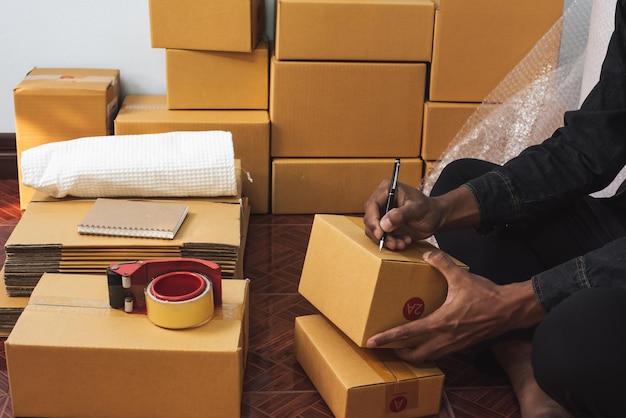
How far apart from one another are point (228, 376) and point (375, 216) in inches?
16.2

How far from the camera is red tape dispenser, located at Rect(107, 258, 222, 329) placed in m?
1.50

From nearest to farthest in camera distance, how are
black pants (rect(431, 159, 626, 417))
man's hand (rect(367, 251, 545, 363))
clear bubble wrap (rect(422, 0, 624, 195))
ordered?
black pants (rect(431, 159, 626, 417))
man's hand (rect(367, 251, 545, 363))
clear bubble wrap (rect(422, 0, 624, 195))

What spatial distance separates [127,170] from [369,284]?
0.82 meters

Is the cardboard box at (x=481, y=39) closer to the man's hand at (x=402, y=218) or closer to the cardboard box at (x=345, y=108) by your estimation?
the cardboard box at (x=345, y=108)

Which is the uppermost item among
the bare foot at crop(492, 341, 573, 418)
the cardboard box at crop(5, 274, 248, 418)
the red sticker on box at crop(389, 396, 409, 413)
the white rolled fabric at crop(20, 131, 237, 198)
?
the white rolled fabric at crop(20, 131, 237, 198)

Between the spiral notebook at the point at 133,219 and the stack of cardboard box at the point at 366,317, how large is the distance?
37 centimetres

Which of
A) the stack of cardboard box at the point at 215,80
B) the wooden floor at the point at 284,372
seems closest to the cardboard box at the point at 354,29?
the stack of cardboard box at the point at 215,80

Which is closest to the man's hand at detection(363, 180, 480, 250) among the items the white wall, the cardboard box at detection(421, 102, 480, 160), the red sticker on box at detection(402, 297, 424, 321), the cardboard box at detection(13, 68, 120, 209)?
the red sticker on box at detection(402, 297, 424, 321)

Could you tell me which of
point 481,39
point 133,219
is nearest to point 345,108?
point 481,39

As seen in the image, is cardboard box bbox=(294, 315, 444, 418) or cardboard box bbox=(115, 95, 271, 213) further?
cardboard box bbox=(115, 95, 271, 213)

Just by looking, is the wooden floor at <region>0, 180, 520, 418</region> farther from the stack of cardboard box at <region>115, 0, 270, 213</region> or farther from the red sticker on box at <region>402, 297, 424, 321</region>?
the stack of cardboard box at <region>115, 0, 270, 213</region>

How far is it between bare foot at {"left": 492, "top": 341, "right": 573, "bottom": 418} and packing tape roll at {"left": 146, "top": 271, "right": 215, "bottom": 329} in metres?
0.62

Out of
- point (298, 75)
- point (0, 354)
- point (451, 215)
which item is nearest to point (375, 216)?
point (451, 215)

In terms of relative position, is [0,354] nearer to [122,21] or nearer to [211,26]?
[211,26]
